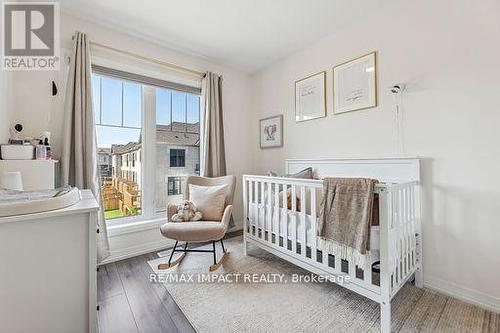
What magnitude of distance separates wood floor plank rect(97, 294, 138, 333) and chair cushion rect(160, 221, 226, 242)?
0.58 meters

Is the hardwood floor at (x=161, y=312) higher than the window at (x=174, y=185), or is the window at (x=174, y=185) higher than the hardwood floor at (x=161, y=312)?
the window at (x=174, y=185)

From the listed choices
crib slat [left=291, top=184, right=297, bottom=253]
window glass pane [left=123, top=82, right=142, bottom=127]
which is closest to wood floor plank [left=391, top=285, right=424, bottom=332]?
crib slat [left=291, top=184, right=297, bottom=253]

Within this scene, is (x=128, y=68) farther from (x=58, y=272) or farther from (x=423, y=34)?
(x=423, y=34)

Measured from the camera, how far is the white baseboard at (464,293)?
1563 millimetres

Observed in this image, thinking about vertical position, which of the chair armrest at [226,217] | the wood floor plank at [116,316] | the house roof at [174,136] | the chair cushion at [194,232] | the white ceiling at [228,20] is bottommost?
the wood floor plank at [116,316]

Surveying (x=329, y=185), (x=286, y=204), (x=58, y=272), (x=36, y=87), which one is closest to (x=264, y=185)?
(x=286, y=204)

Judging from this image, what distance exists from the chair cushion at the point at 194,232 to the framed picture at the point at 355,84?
175 cm

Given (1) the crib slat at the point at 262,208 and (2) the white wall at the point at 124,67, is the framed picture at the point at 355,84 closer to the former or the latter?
(1) the crib slat at the point at 262,208

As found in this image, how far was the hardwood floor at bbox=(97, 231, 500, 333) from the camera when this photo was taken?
4.68 ft

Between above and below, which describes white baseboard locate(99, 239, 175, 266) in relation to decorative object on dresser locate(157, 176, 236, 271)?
below

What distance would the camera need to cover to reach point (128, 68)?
2512 mm

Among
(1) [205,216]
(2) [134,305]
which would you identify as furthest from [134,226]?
(2) [134,305]

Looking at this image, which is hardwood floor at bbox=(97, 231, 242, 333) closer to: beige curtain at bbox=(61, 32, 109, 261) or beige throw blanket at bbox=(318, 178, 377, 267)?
beige curtain at bbox=(61, 32, 109, 261)

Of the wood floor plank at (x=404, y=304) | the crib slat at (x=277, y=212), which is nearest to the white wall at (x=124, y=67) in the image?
the crib slat at (x=277, y=212)
